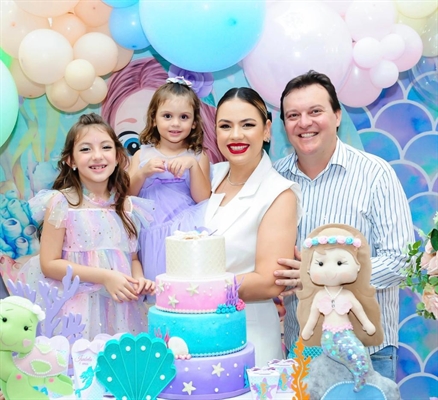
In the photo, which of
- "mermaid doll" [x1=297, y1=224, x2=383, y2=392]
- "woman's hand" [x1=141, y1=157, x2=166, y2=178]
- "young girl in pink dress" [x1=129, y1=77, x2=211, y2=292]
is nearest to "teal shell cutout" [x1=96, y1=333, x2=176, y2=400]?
"mermaid doll" [x1=297, y1=224, x2=383, y2=392]

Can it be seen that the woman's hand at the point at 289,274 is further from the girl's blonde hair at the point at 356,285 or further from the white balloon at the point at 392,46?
the white balloon at the point at 392,46

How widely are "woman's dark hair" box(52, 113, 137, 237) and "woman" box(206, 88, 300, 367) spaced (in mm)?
350

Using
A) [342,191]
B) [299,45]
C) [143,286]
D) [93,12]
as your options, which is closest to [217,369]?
[143,286]

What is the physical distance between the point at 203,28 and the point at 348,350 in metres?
1.59

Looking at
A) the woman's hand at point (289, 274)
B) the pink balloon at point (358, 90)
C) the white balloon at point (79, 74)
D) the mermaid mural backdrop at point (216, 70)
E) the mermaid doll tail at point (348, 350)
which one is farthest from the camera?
the pink balloon at point (358, 90)

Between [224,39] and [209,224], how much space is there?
0.83 meters

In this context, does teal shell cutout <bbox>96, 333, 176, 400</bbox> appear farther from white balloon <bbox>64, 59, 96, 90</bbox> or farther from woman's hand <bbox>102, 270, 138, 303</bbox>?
white balloon <bbox>64, 59, 96, 90</bbox>

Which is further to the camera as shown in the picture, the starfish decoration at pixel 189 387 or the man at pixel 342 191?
the man at pixel 342 191

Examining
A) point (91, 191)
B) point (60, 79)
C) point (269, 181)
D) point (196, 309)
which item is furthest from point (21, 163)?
point (196, 309)

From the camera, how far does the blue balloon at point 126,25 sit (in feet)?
10.3

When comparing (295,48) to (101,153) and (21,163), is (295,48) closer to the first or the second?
(101,153)

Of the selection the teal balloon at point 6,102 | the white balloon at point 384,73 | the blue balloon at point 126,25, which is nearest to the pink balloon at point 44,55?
the teal balloon at point 6,102

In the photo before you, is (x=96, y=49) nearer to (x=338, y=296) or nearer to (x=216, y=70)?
(x=216, y=70)

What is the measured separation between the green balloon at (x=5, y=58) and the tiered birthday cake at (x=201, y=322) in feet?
5.07
